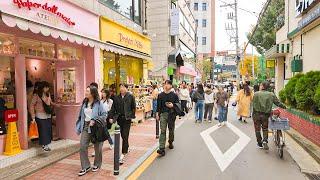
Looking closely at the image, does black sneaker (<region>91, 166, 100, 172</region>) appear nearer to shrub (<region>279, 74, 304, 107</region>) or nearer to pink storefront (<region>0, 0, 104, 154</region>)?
pink storefront (<region>0, 0, 104, 154</region>)

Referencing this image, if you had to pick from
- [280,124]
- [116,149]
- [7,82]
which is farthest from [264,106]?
[7,82]

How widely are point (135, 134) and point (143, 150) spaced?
2.50 metres

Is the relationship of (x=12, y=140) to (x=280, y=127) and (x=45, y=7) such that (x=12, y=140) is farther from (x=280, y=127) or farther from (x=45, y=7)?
(x=280, y=127)

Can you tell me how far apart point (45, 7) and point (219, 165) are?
18.9 feet

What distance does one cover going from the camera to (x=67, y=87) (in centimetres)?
998

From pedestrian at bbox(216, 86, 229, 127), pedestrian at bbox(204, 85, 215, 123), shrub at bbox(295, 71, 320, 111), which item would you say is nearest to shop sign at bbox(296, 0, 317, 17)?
Answer: shrub at bbox(295, 71, 320, 111)

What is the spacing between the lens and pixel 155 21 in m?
28.2

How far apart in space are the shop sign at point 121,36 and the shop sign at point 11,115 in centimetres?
506

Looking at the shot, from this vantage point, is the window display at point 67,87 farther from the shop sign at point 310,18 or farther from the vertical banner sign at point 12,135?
the shop sign at point 310,18

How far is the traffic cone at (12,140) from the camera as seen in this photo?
7373mm

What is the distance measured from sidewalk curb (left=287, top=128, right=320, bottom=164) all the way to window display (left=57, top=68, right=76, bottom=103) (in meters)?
6.77

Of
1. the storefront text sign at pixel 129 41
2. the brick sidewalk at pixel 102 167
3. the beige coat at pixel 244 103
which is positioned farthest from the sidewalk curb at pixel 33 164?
the beige coat at pixel 244 103

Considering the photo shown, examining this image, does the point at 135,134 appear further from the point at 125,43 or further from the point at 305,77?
the point at 305,77

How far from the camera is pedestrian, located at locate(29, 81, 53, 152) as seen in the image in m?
8.02
